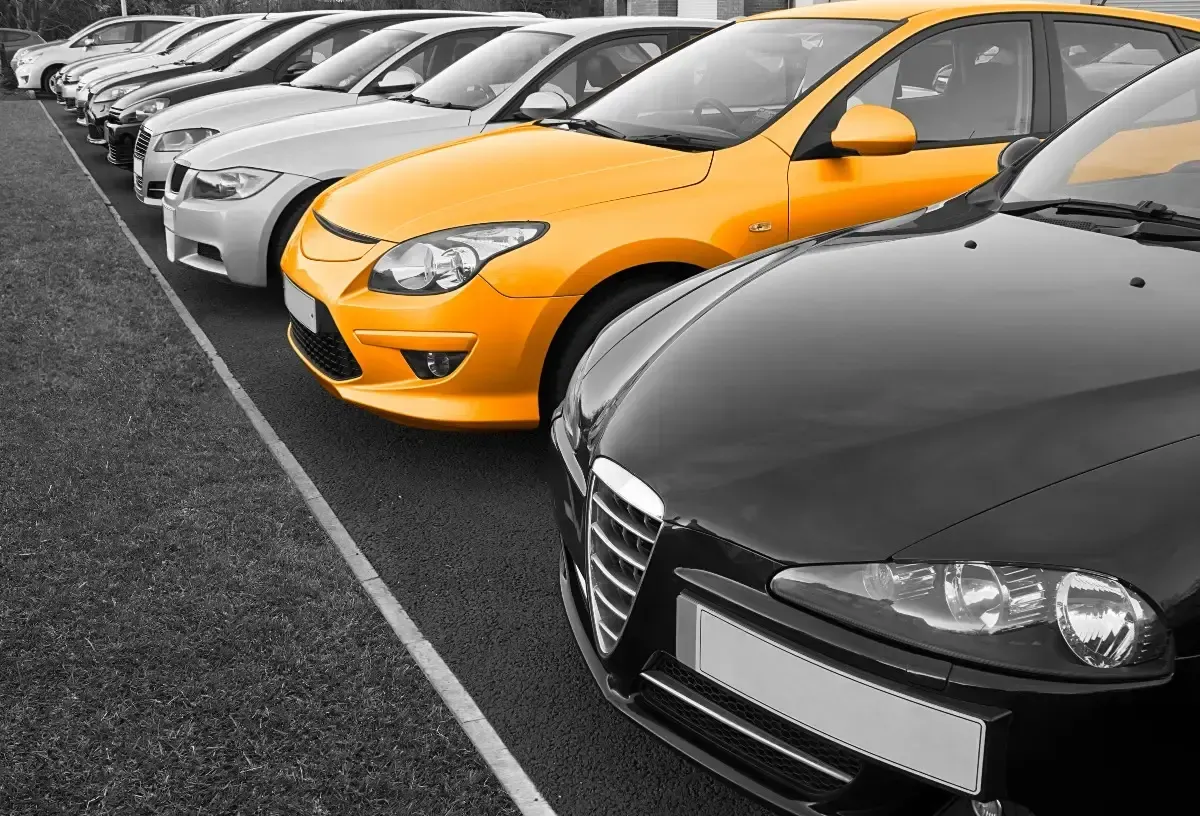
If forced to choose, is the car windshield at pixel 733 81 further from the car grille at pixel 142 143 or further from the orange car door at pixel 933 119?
the car grille at pixel 142 143

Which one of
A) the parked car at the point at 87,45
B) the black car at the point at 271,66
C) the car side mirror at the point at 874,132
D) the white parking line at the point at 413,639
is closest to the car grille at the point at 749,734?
the white parking line at the point at 413,639

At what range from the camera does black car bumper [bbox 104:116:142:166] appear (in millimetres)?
10172

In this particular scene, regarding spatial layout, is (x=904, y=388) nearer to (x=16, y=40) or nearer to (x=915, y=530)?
(x=915, y=530)

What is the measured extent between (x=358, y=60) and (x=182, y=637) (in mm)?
6622

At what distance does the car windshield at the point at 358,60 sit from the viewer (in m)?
8.43

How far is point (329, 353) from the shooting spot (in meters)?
4.14

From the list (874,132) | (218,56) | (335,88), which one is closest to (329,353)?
(874,132)

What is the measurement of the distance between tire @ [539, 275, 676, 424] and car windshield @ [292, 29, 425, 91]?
17.0 ft

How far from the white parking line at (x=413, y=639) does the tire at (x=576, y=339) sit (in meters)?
0.81

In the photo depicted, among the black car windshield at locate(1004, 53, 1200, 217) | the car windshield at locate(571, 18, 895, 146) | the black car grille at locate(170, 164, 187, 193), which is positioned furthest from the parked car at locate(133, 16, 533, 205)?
the black car windshield at locate(1004, 53, 1200, 217)

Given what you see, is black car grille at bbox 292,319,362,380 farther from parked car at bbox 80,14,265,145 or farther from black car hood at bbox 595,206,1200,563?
parked car at bbox 80,14,265,145

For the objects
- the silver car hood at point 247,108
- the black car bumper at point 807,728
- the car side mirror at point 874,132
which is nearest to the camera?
the black car bumper at point 807,728

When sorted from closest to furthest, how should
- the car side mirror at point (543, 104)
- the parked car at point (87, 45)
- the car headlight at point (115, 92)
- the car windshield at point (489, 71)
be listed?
the car side mirror at point (543, 104)
the car windshield at point (489, 71)
the car headlight at point (115, 92)
the parked car at point (87, 45)

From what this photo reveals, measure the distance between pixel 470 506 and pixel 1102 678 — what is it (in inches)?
97.3
